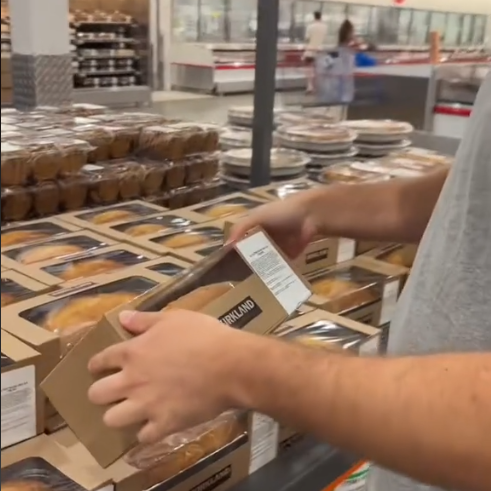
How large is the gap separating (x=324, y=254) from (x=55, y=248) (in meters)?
0.58

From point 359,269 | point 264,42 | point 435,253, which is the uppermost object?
point 264,42

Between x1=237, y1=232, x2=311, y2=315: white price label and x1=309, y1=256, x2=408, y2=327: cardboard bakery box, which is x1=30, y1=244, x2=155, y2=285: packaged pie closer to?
x1=309, y1=256, x2=408, y2=327: cardboard bakery box

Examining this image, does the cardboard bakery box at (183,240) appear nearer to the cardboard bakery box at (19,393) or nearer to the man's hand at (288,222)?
the man's hand at (288,222)

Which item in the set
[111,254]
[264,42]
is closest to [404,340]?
[111,254]

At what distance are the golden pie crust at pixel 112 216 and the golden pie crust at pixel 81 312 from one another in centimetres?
52

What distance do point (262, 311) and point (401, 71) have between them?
3149 millimetres

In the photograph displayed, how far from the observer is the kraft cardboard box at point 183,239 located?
1.58 meters

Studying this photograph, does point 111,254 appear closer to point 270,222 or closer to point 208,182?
point 270,222

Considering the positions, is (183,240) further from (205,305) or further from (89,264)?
(205,305)

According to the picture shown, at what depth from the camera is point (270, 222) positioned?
1.17 metres

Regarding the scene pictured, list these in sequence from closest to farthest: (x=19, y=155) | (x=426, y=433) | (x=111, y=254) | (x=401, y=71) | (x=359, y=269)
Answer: (x=426, y=433) < (x=111, y=254) < (x=359, y=269) < (x=19, y=155) < (x=401, y=71)

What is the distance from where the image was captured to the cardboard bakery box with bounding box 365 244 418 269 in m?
1.80

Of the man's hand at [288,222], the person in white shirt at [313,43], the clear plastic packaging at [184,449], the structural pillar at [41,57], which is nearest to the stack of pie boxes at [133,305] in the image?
the clear plastic packaging at [184,449]

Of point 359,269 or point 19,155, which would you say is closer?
point 359,269
